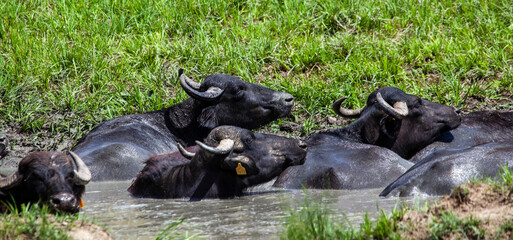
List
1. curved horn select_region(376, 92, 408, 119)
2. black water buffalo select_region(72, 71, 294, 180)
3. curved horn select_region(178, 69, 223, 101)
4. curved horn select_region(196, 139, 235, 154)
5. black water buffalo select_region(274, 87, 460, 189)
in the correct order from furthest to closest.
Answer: curved horn select_region(178, 69, 223, 101)
black water buffalo select_region(72, 71, 294, 180)
curved horn select_region(376, 92, 408, 119)
black water buffalo select_region(274, 87, 460, 189)
curved horn select_region(196, 139, 235, 154)

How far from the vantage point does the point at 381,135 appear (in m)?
10.1

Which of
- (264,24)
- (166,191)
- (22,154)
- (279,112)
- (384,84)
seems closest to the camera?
(166,191)

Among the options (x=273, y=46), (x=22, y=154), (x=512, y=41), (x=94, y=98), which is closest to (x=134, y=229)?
(x=22, y=154)

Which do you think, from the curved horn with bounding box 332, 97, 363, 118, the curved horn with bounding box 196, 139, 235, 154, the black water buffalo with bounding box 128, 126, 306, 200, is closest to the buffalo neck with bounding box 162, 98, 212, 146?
the curved horn with bounding box 332, 97, 363, 118

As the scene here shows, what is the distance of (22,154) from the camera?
38.0ft

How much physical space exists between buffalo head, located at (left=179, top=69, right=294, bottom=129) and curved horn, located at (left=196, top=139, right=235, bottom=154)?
3.04 m

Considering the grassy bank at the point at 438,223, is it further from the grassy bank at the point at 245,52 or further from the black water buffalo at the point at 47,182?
the grassy bank at the point at 245,52

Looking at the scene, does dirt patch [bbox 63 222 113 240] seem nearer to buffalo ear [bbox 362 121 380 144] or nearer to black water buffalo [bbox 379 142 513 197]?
black water buffalo [bbox 379 142 513 197]

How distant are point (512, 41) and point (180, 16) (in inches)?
251

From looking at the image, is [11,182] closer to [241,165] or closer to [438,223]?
[241,165]

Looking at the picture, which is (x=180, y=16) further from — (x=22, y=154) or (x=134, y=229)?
(x=134, y=229)

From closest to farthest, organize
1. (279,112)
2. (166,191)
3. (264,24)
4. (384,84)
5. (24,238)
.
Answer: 1. (24,238)
2. (166,191)
3. (279,112)
4. (384,84)
5. (264,24)

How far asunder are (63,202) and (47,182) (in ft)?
0.95

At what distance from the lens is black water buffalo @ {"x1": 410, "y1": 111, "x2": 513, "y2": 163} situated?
32.6ft
